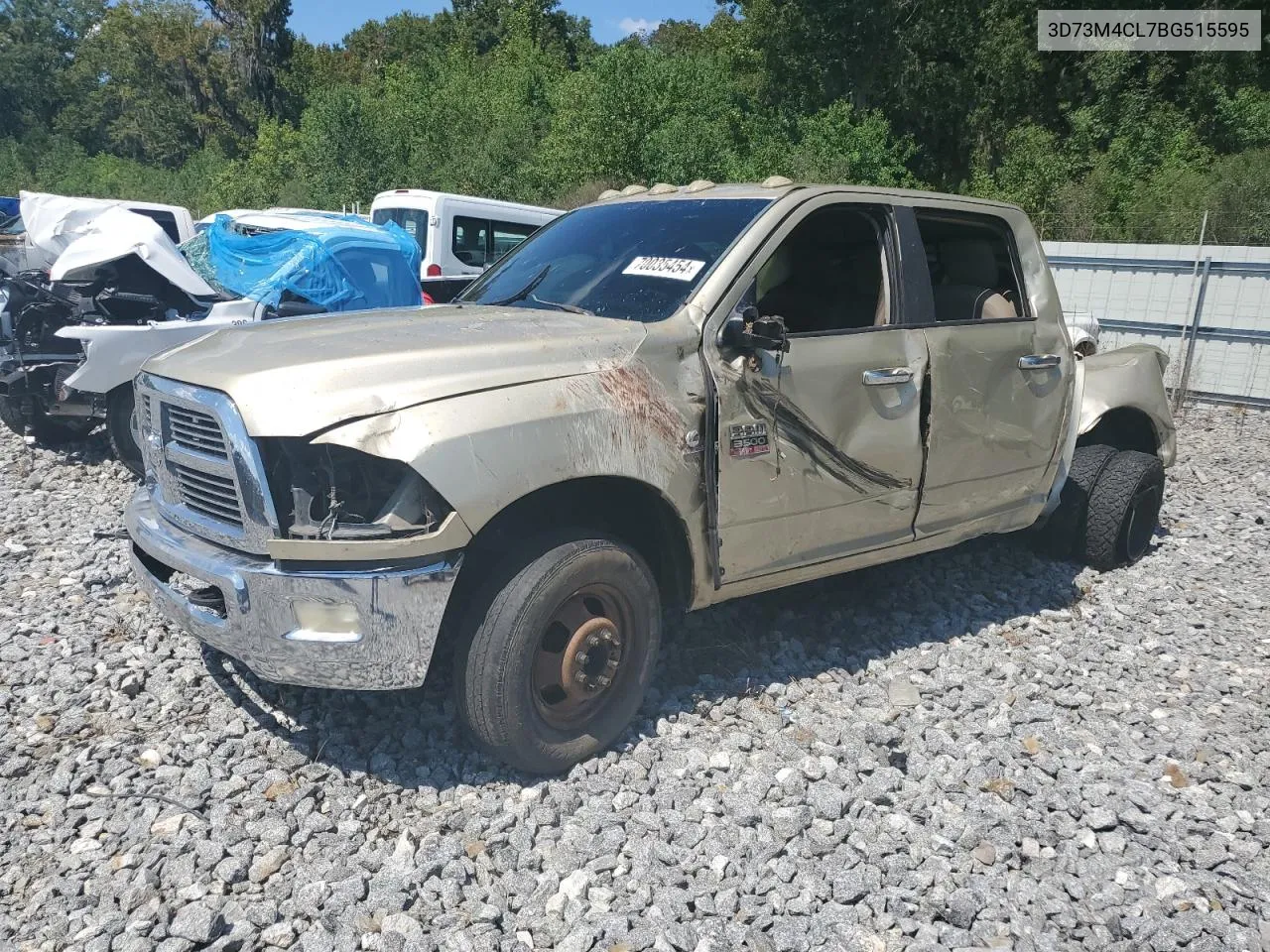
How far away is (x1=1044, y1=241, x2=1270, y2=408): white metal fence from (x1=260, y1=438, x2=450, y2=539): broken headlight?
10.9m

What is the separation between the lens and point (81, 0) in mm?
64688

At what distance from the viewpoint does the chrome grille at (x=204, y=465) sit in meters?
2.82

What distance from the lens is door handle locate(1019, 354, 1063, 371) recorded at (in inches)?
179

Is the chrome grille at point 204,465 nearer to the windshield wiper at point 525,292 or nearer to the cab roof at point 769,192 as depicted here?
the windshield wiper at point 525,292

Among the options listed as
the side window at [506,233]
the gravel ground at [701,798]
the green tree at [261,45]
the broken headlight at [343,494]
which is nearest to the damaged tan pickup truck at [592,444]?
the broken headlight at [343,494]

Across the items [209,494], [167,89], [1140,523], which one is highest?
[167,89]

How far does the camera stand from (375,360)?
291cm

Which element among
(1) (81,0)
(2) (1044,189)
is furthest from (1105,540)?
(1) (81,0)

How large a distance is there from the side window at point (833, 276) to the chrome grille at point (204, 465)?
2168mm

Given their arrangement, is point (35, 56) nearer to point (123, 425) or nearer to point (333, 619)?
point (123, 425)

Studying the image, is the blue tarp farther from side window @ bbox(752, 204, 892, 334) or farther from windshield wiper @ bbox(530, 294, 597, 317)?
side window @ bbox(752, 204, 892, 334)

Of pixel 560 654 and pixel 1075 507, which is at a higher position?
pixel 560 654

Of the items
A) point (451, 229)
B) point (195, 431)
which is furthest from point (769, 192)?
point (451, 229)

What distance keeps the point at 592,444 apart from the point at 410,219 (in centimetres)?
1022
